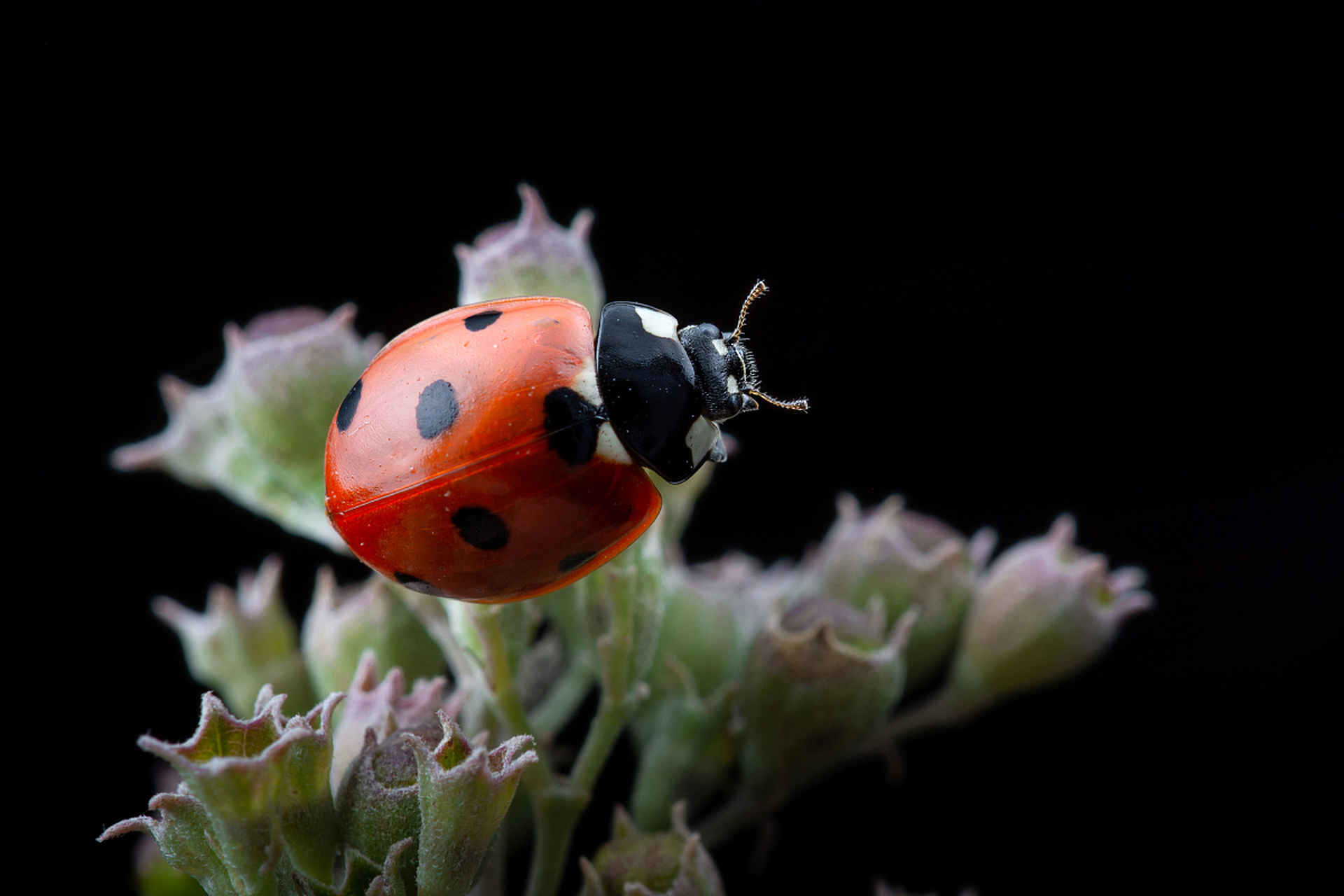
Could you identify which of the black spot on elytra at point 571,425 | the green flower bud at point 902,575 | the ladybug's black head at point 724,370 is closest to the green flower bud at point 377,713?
the black spot on elytra at point 571,425

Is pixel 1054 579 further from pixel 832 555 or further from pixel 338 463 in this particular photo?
pixel 338 463

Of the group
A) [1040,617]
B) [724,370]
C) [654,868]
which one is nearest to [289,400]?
[724,370]

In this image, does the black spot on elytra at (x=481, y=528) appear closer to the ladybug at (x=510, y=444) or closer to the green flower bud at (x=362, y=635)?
the ladybug at (x=510, y=444)

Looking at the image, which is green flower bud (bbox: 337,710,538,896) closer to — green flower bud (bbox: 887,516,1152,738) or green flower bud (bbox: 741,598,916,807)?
green flower bud (bbox: 741,598,916,807)

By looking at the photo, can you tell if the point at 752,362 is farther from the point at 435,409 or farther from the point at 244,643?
the point at 244,643

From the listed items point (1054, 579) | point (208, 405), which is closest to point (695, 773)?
point (1054, 579)
